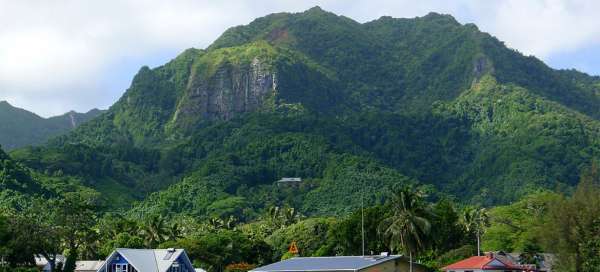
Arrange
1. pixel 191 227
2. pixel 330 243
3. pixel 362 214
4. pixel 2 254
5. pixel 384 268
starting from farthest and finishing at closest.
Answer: pixel 191 227 → pixel 330 243 → pixel 362 214 → pixel 2 254 → pixel 384 268

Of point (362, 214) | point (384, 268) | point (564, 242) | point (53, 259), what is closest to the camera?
point (564, 242)

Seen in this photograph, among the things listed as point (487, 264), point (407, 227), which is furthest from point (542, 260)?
point (407, 227)

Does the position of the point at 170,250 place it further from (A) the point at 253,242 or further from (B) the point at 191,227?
(B) the point at 191,227

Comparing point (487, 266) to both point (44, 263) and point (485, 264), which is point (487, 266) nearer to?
Result: point (485, 264)

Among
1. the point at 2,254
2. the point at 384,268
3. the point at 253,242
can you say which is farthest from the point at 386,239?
the point at 2,254

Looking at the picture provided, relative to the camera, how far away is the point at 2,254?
116375 millimetres

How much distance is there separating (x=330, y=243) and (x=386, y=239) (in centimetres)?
2990

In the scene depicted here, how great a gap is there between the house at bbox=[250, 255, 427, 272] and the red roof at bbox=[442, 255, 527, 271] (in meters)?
6.30

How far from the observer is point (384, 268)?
4092 inches

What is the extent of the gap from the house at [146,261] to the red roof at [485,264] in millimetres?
30721

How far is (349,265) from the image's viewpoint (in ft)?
333

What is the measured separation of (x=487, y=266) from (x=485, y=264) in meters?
0.33

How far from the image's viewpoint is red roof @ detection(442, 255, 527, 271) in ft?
365

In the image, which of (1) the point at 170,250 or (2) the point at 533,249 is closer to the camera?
(1) the point at 170,250
